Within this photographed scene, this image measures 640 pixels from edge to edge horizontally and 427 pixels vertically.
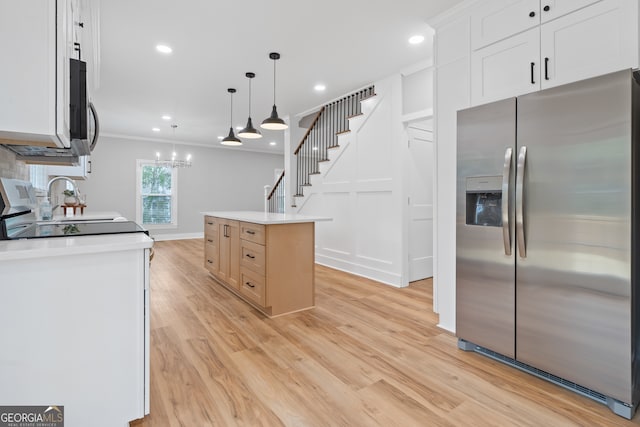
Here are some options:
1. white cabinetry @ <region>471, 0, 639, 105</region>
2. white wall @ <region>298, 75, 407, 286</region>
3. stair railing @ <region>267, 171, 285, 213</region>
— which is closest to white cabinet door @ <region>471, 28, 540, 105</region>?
white cabinetry @ <region>471, 0, 639, 105</region>

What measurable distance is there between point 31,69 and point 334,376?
2124 mm

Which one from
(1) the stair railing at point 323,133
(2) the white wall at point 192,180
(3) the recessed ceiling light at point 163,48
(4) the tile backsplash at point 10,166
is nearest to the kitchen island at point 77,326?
(4) the tile backsplash at point 10,166

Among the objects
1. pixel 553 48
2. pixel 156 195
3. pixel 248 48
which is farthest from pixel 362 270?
pixel 156 195

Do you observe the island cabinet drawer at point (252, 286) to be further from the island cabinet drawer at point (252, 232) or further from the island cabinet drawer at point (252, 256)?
the island cabinet drawer at point (252, 232)

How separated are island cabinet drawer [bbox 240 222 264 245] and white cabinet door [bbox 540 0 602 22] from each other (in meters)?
2.60

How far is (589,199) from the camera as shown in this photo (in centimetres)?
167

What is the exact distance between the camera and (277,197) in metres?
6.59

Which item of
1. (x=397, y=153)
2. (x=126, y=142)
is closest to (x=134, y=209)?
(x=126, y=142)

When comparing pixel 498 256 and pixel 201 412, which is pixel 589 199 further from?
pixel 201 412

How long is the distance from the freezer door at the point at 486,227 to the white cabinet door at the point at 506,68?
26 cm

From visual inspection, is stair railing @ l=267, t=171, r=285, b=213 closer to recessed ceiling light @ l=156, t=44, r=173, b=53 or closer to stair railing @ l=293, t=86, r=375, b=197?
stair railing @ l=293, t=86, r=375, b=197

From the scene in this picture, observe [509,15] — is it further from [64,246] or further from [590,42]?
[64,246]

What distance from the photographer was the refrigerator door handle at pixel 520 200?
1908 millimetres

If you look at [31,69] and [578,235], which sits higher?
[31,69]
